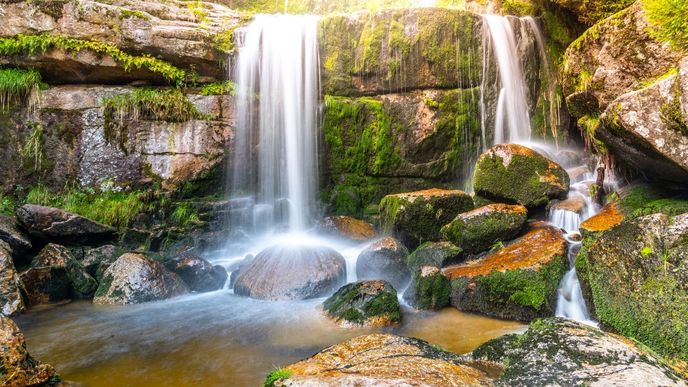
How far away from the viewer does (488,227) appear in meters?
6.74

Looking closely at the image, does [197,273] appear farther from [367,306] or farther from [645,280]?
[645,280]

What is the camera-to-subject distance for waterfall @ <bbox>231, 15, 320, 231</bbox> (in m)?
10.2

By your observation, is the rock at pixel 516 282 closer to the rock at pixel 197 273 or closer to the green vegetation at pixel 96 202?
the rock at pixel 197 273

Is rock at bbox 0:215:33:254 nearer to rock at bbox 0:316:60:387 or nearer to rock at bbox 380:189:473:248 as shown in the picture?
rock at bbox 0:316:60:387

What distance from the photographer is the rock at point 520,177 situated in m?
7.45

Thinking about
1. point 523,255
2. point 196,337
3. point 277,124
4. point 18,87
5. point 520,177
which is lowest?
point 196,337

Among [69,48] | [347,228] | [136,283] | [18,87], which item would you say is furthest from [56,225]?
[347,228]

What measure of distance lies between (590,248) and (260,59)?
8482mm

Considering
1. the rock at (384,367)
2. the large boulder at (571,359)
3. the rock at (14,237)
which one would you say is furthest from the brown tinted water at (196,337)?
the rock at (14,237)

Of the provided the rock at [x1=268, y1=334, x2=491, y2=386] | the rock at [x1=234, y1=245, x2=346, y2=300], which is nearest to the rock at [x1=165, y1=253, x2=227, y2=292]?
the rock at [x1=234, y1=245, x2=346, y2=300]

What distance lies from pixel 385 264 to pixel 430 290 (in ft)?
4.48

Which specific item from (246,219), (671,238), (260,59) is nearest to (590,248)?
(671,238)

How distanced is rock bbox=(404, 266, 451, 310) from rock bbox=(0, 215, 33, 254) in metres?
6.84

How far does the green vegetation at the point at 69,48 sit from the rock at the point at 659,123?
9150 millimetres
